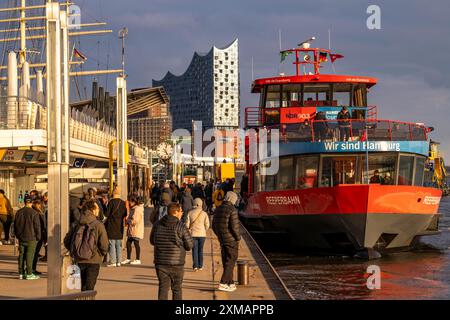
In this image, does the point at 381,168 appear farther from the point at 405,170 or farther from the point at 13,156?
the point at 13,156

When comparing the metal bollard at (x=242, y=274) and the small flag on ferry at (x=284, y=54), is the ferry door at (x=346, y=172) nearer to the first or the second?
the metal bollard at (x=242, y=274)

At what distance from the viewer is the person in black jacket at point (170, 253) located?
10.5 meters

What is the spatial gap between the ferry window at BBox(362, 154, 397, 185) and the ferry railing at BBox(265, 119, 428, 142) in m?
0.54

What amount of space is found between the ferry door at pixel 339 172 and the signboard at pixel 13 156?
8.91 metres

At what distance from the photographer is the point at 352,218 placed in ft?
68.0

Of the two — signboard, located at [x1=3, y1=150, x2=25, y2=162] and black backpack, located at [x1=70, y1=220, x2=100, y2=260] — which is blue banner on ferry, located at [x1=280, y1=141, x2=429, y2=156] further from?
black backpack, located at [x1=70, y1=220, x2=100, y2=260]

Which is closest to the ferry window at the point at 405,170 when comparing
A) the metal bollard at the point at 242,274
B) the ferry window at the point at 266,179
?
the ferry window at the point at 266,179

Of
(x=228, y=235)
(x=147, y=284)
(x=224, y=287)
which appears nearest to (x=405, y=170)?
(x=228, y=235)

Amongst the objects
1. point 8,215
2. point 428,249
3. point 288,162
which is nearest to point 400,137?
point 288,162

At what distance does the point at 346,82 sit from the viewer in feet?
91.5

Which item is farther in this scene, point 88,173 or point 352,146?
point 88,173

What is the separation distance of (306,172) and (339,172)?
973 mm

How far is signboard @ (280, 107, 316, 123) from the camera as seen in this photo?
90.9ft
